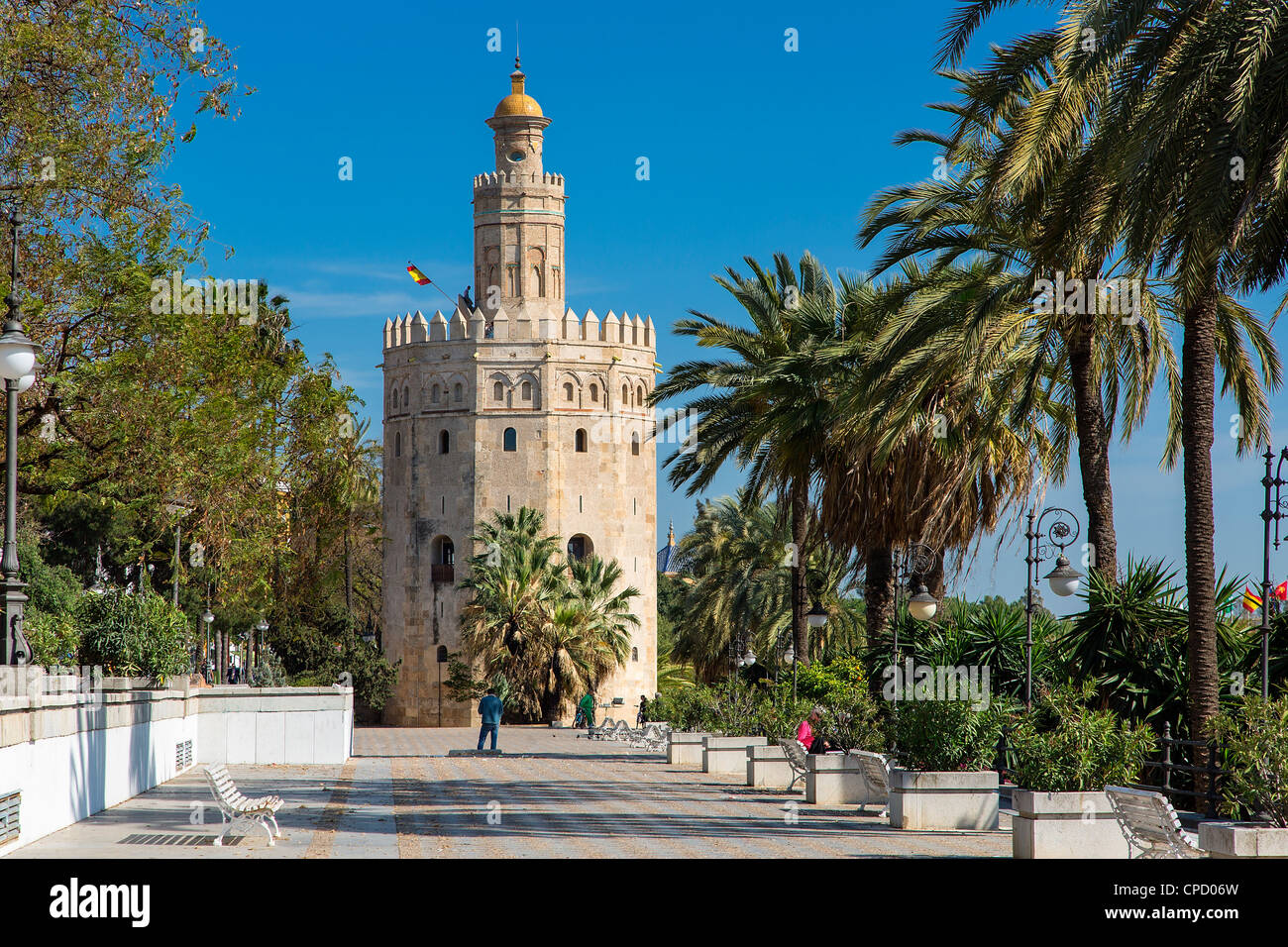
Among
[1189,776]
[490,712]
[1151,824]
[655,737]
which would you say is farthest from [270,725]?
[1151,824]

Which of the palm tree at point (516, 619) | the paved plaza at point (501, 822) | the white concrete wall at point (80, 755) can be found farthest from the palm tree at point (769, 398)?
the palm tree at point (516, 619)

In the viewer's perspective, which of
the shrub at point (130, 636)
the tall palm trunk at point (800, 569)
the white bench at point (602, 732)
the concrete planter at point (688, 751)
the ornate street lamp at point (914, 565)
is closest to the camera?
the ornate street lamp at point (914, 565)

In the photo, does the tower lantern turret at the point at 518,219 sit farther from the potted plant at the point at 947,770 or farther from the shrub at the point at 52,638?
the potted plant at the point at 947,770

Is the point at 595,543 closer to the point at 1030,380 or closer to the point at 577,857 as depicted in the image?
the point at 1030,380

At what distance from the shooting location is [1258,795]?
1017cm

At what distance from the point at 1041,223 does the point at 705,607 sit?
37.2 metres

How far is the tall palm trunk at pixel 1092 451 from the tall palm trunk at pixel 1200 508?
9.74ft

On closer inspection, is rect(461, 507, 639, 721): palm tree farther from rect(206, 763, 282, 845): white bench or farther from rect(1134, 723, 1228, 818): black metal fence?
rect(206, 763, 282, 845): white bench

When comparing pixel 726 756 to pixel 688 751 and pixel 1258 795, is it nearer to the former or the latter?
pixel 688 751

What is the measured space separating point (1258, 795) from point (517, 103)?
57375 millimetres

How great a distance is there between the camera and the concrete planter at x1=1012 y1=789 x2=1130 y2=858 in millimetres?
11141

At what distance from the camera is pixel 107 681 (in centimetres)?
1852

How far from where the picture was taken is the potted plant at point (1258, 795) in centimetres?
973
